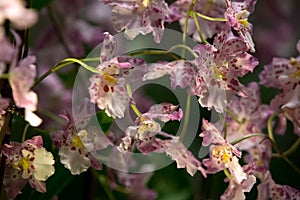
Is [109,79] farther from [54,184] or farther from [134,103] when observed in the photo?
[54,184]

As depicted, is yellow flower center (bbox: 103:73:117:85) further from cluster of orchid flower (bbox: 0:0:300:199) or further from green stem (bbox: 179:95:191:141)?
green stem (bbox: 179:95:191:141)

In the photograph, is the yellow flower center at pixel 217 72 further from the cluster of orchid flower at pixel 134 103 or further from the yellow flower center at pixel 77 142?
the yellow flower center at pixel 77 142

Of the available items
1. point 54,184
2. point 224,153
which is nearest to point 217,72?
point 224,153

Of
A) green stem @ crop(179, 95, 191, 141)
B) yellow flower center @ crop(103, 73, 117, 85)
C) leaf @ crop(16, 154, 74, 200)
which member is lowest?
leaf @ crop(16, 154, 74, 200)

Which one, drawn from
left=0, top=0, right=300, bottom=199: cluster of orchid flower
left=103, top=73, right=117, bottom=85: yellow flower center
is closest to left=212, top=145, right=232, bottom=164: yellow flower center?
left=0, top=0, right=300, bottom=199: cluster of orchid flower

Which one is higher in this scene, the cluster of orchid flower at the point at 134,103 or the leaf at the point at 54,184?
the cluster of orchid flower at the point at 134,103

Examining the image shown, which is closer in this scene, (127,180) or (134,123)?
(134,123)

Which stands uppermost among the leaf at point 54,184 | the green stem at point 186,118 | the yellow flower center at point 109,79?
the yellow flower center at point 109,79

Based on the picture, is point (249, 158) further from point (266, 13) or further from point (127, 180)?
point (266, 13)

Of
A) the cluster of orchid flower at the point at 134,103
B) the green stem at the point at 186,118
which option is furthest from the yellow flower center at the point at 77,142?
the green stem at the point at 186,118

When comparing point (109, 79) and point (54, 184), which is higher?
point (109, 79)

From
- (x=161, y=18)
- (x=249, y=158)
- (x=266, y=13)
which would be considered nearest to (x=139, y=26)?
(x=161, y=18)
